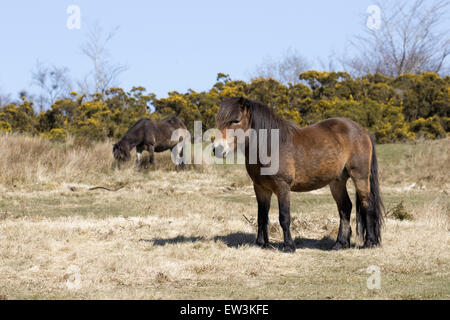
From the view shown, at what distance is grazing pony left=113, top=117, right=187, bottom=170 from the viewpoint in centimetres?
1836

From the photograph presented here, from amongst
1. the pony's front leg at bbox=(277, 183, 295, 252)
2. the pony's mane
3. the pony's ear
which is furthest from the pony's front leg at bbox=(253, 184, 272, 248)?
the pony's ear

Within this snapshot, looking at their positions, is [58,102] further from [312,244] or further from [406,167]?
[312,244]

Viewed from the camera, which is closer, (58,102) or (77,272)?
(77,272)

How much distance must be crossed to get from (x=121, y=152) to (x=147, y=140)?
1118 mm

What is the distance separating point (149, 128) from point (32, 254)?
12.3m

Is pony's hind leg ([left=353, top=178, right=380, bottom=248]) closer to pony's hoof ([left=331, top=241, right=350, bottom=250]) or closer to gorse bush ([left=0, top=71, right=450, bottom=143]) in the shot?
pony's hoof ([left=331, top=241, right=350, bottom=250])

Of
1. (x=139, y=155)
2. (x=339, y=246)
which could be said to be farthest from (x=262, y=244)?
(x=139, y=155)

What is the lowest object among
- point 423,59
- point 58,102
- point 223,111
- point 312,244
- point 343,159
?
point 312,244

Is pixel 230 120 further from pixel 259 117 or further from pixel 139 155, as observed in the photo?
pixel 139 155

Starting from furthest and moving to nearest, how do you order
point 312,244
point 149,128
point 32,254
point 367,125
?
point 367,125 < point 149,128 < point 312,244 < point 32,254

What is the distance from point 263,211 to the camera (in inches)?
305

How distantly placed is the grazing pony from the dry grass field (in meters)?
2.38

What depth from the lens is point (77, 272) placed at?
6.14 meters
